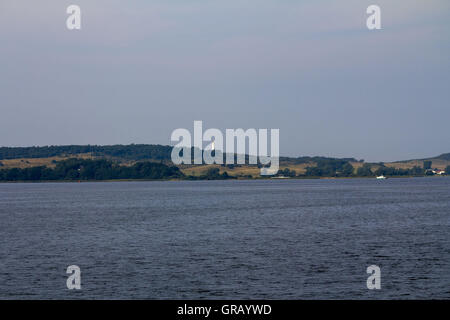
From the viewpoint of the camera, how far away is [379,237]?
2601 inches

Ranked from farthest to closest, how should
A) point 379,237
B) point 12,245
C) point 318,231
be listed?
point 318,231, point 379,237, point 12,245

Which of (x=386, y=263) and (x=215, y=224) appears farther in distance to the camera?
(x=215, y=224)

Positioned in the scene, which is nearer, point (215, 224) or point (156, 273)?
point (156, 273)

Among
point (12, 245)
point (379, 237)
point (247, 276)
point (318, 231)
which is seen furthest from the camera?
point (318, 231)

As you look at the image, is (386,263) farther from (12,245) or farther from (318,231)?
(12,245)

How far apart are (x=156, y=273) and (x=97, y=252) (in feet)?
46.2
